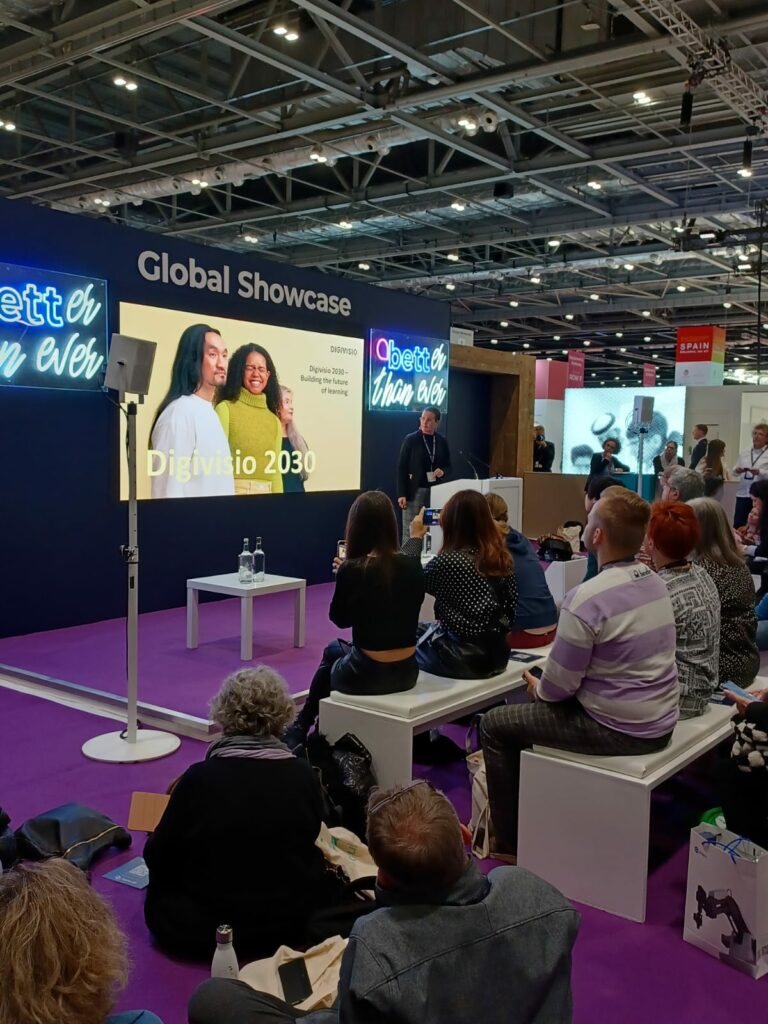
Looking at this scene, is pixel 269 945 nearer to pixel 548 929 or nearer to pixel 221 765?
pixel 221 765

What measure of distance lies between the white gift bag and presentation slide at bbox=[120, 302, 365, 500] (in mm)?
5278

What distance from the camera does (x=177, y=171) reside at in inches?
395

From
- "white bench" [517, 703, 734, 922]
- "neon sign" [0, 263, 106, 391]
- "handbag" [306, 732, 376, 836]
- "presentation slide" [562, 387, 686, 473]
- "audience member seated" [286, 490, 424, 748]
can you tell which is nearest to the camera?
"white bench" [517, 703, 734, 922]

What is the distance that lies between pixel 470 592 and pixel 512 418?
29.2 feet

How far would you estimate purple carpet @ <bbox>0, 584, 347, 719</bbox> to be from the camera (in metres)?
5.17

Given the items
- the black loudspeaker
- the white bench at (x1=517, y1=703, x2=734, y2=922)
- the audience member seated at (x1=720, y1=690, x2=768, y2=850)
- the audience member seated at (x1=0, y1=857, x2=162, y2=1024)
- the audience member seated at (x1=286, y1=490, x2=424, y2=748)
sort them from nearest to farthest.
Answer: the audience member seated at (x1=0, y1=857, x2=162, y2=1024), the audience member seated at (x1=720, y1=690, x2=768, y2=850), the white bench at (x1=517, y1=703, x2=734, y2=922), the audience member seated at (x1=286, y1=490, x2=424, y2=748), the black loudspeaker

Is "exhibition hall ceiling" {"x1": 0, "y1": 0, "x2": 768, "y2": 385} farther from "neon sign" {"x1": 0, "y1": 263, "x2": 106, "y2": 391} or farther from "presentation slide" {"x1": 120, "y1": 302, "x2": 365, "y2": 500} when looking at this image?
"presentation slide" {"x1": 120, "y1": 302, "x2": 365, "y2": 500}

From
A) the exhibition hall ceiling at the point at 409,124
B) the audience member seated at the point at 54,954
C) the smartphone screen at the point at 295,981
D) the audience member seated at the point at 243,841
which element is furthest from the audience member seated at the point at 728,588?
the exhibition hall ceiling at the point at 409,124

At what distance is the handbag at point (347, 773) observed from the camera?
3213 mm

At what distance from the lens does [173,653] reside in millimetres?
5922

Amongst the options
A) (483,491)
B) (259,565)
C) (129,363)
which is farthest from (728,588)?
(259,565)

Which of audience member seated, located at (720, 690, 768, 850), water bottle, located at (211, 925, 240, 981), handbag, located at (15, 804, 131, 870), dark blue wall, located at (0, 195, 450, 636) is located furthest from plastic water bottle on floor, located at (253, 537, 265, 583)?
water bottle, located at (211, 925, 240, 981)

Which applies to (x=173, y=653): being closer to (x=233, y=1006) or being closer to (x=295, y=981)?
(x=295, y=981)

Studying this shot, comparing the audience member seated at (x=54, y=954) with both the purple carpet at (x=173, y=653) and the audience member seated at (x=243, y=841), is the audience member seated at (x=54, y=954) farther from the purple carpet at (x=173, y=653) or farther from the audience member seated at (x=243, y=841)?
the purple carpet at (x=173, y=653)
